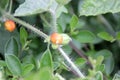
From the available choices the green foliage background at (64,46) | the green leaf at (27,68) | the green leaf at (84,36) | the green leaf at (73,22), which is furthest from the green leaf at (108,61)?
the green leaf at (27,68)

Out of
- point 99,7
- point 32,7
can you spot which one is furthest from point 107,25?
point 32,7

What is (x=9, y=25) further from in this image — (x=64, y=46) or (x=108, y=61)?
(x=108, y=61)

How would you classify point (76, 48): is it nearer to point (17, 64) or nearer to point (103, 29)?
point (103, 29)

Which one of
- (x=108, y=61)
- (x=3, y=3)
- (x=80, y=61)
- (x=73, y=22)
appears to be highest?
(x=3, y=3)

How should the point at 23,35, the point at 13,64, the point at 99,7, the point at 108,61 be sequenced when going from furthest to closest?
1. the point at 108,61
2. the point at 23,35
3. the point at 99,7
4. the point at 13,64

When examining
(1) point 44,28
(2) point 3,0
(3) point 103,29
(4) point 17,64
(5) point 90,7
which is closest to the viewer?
A: (4) point 17,64

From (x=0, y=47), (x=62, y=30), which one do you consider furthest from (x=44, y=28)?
(x=0, y=47)

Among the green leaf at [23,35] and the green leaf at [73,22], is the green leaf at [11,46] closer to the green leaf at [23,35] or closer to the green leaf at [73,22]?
the green leaf at [23,35]

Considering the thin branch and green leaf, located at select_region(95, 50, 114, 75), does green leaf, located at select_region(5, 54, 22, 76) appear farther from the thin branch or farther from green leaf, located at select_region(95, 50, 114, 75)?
the thin branch
